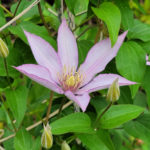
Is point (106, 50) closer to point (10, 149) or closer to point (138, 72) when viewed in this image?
point (138, 72)

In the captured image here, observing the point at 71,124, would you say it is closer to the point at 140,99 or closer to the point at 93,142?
the point at 93,142

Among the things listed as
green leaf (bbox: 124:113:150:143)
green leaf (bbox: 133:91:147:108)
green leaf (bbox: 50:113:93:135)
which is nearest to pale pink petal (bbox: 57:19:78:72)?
green leaf (bbox: 50:113:93:135)

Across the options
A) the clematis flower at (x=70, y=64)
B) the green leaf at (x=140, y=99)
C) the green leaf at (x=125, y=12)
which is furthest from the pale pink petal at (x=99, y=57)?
the green leaf at (x=140, y=99)

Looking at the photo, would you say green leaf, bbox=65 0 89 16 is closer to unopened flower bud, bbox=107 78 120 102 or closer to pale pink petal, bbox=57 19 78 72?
pale pink petal, bbox=57 19 78 72

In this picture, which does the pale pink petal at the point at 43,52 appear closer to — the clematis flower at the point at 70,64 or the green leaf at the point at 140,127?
the clematis flower at the point at 70,64

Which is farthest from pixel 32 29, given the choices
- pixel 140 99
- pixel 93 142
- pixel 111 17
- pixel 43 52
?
pixel 140 99

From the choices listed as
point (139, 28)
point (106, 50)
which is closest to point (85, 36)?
point (139, 28)
